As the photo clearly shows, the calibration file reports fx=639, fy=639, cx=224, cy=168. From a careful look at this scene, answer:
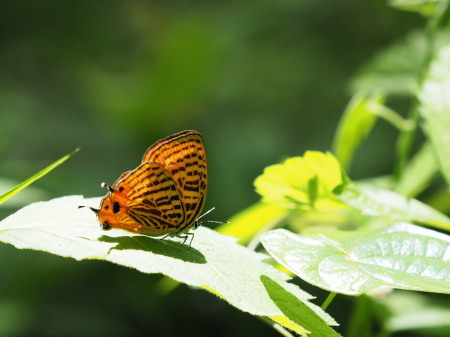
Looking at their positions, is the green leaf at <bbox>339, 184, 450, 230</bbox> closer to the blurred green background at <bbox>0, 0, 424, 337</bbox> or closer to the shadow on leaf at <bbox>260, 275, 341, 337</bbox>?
the shadow on leaf at <bbox>260, 275, 341, 337</bbox>

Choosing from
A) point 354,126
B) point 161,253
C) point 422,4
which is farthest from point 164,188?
point 422,4

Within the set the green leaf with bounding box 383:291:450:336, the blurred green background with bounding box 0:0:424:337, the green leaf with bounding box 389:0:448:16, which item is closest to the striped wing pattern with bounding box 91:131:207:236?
the green leaf with bounding box 389:0:448:16

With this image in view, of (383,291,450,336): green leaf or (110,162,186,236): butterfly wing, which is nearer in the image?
(110,162,186,236): butterfly wing

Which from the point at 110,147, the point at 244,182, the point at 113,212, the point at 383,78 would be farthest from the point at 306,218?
the point at 110,147

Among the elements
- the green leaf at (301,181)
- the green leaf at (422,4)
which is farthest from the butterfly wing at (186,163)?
the green leaf at (422,4)

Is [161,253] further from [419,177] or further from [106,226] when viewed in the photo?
[419,177]

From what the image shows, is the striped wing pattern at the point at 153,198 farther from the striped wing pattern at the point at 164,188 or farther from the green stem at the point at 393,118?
the green stem at the point at 393,118
